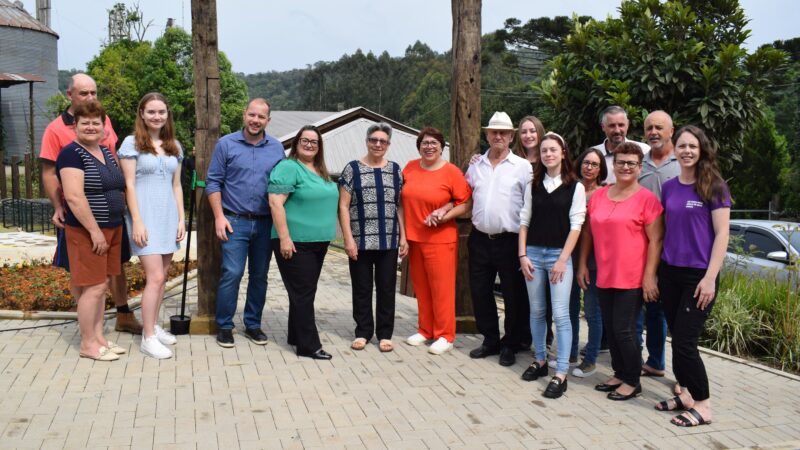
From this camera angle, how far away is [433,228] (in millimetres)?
6156

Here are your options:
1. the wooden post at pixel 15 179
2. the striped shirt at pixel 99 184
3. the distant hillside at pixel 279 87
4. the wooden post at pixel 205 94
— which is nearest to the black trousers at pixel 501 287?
the wooden post at pixel 205 94

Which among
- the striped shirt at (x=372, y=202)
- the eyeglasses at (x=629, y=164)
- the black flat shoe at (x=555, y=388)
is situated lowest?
the black flat shoe at (x=555, y=388)

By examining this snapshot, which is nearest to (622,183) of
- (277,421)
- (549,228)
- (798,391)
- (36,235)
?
(549,228)

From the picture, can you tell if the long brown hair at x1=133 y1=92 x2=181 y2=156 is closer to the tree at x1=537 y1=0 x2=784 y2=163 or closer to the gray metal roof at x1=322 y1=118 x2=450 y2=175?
the tree at x1=537 y1=0 x2=784 y2=163

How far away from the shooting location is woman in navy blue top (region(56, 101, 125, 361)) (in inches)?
211

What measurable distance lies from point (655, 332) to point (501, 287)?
1.24 m

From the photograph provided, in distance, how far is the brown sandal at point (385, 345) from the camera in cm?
623

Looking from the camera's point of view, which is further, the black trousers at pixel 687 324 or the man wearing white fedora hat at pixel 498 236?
the man wearing white fedora hat at pixel 498 236

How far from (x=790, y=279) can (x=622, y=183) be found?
3174mm

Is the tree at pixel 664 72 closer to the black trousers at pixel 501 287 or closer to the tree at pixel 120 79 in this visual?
the black trousers at pixel 501 287

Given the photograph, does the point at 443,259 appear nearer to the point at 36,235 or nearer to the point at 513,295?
the point at 513,295

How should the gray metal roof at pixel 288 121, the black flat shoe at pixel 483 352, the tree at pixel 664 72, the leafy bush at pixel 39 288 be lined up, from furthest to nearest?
the gray metal roof at pixel 288 121 < the tree at pixel 664 72 < the leafy bush at pixel 39 288 < the black flat shoe at pixel 483 352

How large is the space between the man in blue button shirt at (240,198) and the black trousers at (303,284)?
0.27 m

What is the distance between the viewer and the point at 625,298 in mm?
5031
